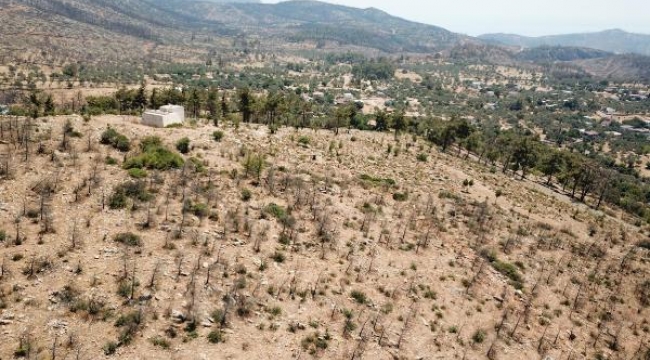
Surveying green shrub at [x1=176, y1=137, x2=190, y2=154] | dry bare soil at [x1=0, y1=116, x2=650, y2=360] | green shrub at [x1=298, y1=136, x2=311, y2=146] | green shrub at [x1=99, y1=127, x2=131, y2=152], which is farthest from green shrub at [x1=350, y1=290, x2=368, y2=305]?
green shrub at [x1=298, y1=136, x2=311, y2=146]

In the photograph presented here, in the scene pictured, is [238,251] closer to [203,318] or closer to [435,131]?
[203,318]

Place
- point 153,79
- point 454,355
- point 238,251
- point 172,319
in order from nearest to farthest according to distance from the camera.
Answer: point 172,319 < point 454,355 < point 238,251 < point 153,79

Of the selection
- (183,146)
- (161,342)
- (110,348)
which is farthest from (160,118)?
(110,348)

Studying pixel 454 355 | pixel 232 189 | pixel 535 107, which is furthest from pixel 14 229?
pixel 535 107

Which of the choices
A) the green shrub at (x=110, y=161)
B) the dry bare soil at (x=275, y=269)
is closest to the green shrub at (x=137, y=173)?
the dry bare soil at (x=275, y=269)

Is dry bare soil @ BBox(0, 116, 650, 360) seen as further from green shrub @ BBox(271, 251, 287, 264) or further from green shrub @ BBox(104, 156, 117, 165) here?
green shrub @ BBox(104, 156, 117, 165)
